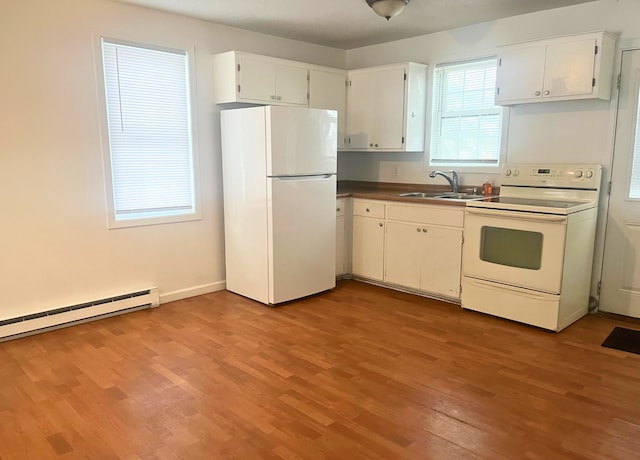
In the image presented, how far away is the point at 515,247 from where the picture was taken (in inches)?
136

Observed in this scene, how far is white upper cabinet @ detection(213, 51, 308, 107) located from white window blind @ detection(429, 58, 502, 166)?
1403 mm

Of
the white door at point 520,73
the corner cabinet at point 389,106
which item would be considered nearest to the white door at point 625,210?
the white door at point 520,73

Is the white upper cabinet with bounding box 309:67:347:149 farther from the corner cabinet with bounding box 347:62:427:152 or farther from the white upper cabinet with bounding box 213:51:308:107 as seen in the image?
the white upper cabinet with bounding box 213:51:308:107

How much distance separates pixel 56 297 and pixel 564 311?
3718 millimetres

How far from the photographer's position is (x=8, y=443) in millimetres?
2080

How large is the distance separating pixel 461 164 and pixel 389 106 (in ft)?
2.95

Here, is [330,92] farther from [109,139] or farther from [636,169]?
[636,169]

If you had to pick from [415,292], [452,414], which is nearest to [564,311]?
[415,292]

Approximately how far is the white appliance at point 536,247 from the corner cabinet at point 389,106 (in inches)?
44.0

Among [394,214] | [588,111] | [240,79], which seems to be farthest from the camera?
[394,214]

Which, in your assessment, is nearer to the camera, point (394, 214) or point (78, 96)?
point (78, 96)

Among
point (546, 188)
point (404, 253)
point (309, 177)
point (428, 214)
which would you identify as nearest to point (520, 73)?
point (546, 188)

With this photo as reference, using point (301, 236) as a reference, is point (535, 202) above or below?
above

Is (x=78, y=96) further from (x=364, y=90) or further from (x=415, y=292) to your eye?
(x=415, y=292)
